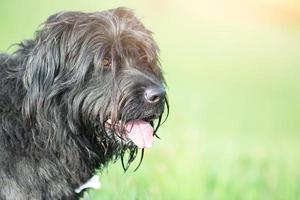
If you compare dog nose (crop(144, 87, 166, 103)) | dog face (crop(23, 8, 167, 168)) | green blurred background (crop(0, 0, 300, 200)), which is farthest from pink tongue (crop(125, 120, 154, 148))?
green blurred background (crop(0, 0, 300, 200))

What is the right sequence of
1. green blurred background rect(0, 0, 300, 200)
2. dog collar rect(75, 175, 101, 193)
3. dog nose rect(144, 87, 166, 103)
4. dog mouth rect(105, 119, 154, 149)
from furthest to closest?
green blurred background rect(0, 0, 300, 200), dog collar rect(75, 175, 101, 193), dog mouth rect(105, 119, 154, 149), dog nose rect(144, 87, 166, 103)

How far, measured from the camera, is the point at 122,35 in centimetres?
567

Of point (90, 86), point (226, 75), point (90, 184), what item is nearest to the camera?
point (90, 86)

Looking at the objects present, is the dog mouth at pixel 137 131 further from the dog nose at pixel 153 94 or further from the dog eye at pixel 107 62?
the dog eye at pixel 107 62

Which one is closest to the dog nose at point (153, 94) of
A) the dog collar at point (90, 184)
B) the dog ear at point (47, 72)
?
the dog ear at point (47, 72)

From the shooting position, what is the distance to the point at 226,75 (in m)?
8.49

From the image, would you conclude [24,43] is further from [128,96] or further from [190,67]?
[190,67]

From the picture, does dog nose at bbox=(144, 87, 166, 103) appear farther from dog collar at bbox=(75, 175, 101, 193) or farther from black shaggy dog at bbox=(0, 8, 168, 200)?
dog collar at bbox=(75, 175, 101, 193)

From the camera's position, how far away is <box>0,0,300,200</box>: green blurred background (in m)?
8.18

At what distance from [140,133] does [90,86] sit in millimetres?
434

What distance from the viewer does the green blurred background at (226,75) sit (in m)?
8.18

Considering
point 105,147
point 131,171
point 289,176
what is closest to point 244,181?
point 289,176

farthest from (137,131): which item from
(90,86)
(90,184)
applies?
(90,184)

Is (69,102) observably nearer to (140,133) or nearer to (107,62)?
(107,62)
